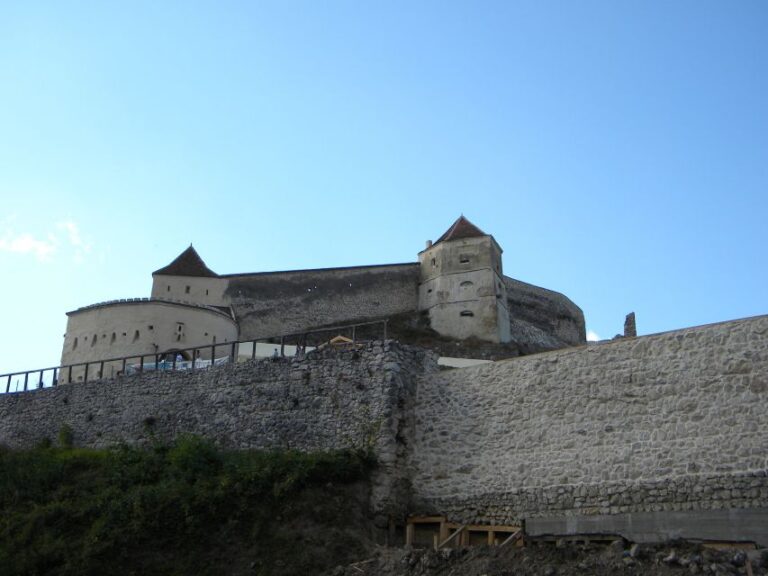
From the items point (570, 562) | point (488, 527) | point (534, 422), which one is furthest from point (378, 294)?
point (570, 562)

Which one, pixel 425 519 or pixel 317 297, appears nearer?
pixel 425 519

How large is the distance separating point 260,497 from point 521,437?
18.2 ft

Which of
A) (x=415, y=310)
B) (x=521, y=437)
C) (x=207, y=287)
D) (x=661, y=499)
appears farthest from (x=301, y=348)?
(x=415, y=310)

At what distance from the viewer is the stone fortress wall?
50.9 feet

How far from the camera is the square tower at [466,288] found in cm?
4622

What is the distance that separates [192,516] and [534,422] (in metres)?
7.25

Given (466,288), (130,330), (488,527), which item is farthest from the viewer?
(466,288)

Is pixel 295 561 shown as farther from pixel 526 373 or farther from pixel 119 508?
pixel 526 373

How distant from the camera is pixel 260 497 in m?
18.0

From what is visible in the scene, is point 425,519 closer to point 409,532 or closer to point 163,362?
point 409,532

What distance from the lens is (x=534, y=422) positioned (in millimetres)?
18094

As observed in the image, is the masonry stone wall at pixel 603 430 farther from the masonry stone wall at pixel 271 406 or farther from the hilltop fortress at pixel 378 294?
the hilltop fortress at pixel 378 294

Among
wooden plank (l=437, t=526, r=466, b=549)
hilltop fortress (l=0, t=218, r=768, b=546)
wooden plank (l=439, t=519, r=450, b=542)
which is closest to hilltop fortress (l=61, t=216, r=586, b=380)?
hilltop fortress (l=0, t=218, r=768, b=546)

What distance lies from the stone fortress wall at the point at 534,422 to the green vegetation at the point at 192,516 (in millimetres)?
1381
